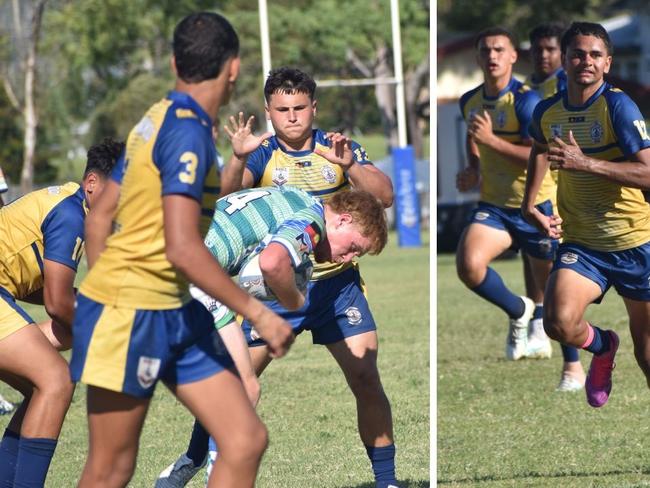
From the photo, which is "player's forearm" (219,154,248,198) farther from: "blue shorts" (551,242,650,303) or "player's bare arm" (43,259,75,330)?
"blue shorts" (551,242,650,303)

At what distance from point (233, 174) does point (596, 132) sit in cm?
198

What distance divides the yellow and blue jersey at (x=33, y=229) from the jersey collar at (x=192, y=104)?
1.46m

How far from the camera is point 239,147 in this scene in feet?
19.0

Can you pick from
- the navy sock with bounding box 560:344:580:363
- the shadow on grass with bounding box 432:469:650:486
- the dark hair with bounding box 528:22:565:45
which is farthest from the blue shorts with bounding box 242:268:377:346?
the dark hair with bounding box 528:22:565:45

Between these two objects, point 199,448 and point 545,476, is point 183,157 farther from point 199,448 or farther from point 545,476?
point 545,476

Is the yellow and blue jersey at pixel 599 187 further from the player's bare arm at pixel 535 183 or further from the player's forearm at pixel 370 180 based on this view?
the player's forearm at pixel 370 180

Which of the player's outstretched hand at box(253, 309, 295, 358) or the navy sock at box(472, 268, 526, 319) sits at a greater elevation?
the player's outstretched hand at box(253, 309, 295, 358)

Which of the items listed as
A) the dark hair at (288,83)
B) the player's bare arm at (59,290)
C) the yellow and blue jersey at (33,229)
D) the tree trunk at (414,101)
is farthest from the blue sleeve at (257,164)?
the tree trunk at (414,101)

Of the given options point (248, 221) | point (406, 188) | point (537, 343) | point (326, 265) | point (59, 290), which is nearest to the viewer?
point (248, 221)

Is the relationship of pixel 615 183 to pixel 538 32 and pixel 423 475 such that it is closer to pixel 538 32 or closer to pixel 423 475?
pixel 423 475

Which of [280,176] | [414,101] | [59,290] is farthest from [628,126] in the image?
[414,101]

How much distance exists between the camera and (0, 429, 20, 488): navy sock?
5.86 metres

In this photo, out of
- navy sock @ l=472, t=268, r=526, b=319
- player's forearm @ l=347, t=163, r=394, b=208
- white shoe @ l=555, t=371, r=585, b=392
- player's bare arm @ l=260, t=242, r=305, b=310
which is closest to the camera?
player's bare arm @ l=260, t=242, r=305, b=310

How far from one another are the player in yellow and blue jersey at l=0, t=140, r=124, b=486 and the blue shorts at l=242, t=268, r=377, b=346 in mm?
1028
